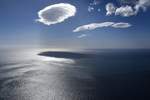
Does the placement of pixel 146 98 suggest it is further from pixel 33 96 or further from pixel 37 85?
pixel 37 85

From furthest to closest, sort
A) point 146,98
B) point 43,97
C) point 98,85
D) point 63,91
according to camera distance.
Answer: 1. point 98,85
2. point 63,91
3. point 43,97
4. point 146,98

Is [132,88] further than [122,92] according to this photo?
Yes

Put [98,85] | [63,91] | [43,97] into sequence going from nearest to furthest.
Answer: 1. [43,97]
2. [63,91]
3. [98,85]

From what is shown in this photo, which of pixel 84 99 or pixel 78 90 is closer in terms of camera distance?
pixel 84 99

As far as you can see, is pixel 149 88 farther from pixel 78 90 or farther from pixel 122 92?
pixel 78 90

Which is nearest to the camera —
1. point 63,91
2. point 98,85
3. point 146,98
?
point 146,98

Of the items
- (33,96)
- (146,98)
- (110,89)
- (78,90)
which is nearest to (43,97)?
(33,96)

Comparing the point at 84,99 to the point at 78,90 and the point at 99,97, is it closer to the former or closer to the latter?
the point at 99,97

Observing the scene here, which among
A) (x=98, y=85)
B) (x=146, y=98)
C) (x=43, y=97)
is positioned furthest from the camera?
(x=98, y=85)

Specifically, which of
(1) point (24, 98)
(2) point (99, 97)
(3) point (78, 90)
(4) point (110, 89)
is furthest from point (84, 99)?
(1) point (24, 98)
